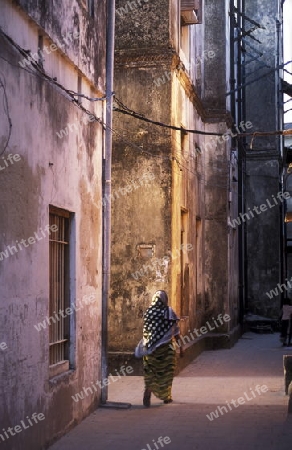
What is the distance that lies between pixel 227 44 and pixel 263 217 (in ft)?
25.5

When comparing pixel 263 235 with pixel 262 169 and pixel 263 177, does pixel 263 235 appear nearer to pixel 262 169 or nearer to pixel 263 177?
pixel 263 177

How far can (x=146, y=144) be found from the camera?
48.2 ft

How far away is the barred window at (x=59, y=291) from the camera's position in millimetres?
8852

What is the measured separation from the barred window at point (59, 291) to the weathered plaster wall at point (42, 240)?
110mm

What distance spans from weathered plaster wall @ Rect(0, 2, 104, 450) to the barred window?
110mm

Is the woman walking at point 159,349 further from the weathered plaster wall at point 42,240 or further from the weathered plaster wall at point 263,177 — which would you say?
the weathered plaster wall at point 263,177

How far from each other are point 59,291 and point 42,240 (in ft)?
4.22

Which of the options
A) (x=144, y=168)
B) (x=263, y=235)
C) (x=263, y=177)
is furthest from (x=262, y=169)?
(x=144, y=168)

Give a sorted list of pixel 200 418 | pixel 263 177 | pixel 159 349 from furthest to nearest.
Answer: pixel 263 177
pixel 159 349
pixel 200 418

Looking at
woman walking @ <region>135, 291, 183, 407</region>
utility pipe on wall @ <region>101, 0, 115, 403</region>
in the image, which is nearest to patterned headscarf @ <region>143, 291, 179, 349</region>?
woman walking @ <region>135, 291, 183, 407</region>

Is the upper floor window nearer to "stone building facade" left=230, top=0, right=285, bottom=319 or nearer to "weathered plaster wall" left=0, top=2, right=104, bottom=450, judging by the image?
"weathered plaster wall" left=0, top=2, right=104, bottom=450

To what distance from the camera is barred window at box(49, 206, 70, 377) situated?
8852 mm

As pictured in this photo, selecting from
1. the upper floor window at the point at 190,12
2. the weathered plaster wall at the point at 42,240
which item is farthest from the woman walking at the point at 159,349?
the upper floor window at the point at 190,12

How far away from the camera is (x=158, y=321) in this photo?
11406mm
